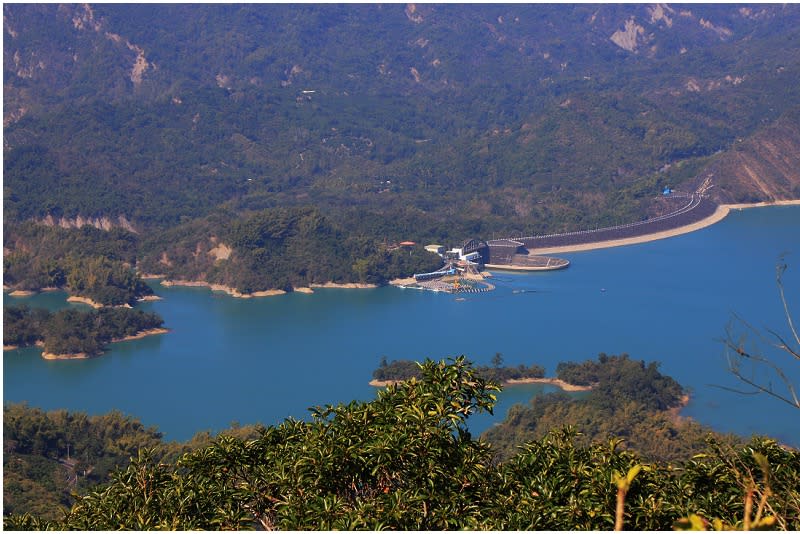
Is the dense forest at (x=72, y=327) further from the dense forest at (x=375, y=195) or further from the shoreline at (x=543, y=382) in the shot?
the shoreline at (x=543, y=382)

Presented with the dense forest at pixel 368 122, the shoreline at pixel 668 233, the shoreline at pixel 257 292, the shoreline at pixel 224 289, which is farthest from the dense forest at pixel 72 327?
the shoreline at pixel 668 233

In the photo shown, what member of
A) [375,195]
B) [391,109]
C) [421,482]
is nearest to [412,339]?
[421,482]

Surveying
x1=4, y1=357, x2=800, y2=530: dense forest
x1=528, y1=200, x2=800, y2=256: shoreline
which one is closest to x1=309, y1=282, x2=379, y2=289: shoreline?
x1=528, y1=200, x2=800, y2=256: shoreline

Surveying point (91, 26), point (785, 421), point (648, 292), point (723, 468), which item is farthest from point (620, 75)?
point (723, 468)

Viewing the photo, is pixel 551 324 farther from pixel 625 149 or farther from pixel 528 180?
pixel 625 149

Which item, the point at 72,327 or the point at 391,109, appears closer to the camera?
the point at 72,327

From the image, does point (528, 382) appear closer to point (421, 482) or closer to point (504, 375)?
point (504, 375)
